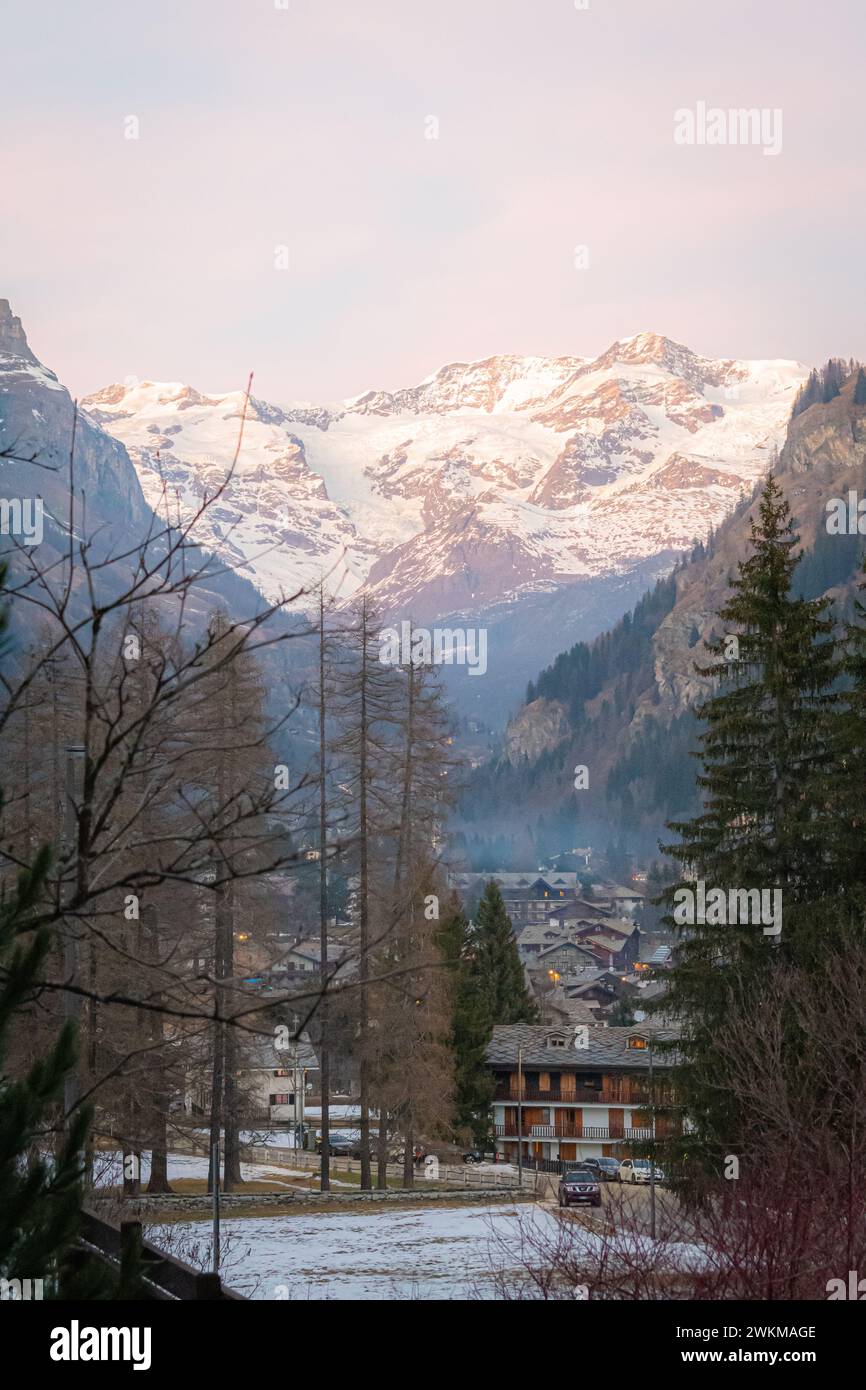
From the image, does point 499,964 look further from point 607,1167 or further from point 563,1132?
point 607,1167

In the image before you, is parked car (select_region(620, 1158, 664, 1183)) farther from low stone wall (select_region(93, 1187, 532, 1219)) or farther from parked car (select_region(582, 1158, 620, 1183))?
low stone wall (select_region(93, 1187, 532, 1219))

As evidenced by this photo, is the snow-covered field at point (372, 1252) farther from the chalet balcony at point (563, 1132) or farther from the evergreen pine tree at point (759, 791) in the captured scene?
the chalet balcony at point (563, 1132)

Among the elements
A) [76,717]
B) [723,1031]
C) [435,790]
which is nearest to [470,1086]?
[435,790]

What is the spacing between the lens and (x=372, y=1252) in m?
30.4

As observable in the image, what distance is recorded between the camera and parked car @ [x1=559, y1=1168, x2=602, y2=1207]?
1692 inches

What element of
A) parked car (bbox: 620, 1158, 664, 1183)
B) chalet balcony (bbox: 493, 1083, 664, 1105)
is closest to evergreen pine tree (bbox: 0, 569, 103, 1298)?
parked car (bbox: 620, 1158, 664, 1183)

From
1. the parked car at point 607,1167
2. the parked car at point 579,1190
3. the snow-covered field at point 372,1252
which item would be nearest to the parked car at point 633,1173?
the parked car at point 607,1167

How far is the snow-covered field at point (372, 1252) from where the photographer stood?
24.1m
